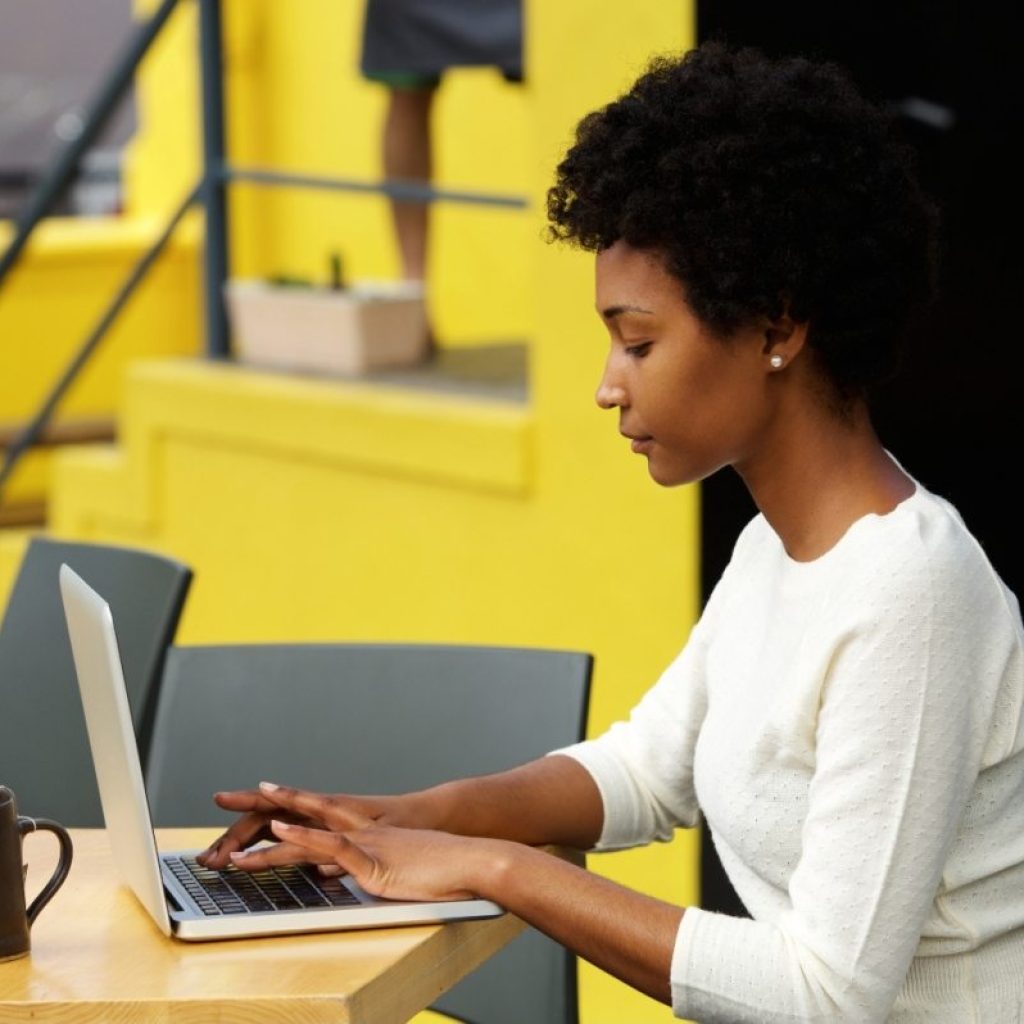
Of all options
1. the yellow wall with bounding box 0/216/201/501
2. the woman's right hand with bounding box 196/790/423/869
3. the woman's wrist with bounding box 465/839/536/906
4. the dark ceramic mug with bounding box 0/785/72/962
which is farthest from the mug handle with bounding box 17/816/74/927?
the yellow wall with bounding box 0/216/201/501

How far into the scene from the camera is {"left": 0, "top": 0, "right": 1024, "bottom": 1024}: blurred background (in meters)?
3.56

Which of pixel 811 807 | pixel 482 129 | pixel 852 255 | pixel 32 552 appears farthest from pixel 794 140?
pixel 482 129

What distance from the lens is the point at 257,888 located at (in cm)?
195

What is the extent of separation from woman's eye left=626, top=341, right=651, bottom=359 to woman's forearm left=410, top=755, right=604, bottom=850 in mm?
468

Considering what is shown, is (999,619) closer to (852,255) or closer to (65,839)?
(852,255)

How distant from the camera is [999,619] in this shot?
1.89 metres

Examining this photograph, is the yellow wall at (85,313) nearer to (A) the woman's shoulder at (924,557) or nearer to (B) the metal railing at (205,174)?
(B) the metal railing at (205,174)

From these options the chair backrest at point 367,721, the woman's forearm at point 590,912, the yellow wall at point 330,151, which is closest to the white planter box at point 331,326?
the yellow wall at point 330,151

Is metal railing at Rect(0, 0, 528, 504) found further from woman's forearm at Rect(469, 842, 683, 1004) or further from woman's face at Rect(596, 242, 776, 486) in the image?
woman's forearm at Rect(469, 842, 683, 1004)

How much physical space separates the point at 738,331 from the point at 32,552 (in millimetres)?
1422

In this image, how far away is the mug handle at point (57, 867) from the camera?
189 centimetres

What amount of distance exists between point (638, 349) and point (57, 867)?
0.65 metres

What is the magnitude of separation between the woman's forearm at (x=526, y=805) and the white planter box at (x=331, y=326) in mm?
2194

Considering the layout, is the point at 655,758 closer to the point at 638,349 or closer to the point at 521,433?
the point at 638,349
